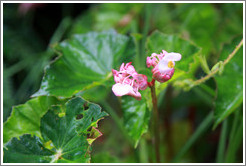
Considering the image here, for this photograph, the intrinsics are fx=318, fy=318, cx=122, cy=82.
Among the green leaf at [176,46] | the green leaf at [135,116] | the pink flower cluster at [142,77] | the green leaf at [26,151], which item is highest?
the green leaf at [176,46]

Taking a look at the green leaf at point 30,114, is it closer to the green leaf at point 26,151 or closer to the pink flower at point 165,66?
the green leaf at point 26,151

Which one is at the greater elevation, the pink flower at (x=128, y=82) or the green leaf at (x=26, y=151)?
the pink flower at (x=128, y=82)

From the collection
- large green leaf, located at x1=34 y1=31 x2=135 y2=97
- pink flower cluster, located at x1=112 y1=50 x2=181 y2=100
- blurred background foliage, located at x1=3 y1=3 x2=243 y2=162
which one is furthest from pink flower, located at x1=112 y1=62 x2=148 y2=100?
blurred background foliage, located at x1=3 y1=3 x2=243 y2=162

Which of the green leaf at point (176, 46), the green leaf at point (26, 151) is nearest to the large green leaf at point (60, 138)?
the green leaf at point (26, 151)

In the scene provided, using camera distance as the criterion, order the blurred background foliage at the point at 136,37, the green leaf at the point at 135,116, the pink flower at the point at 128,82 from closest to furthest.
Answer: the pink flower at the point at 128,82 < the green leaf at the point at 135,116 < the blurred background foliage at the point at 136,37

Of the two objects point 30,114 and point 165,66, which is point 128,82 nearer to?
point 165,66

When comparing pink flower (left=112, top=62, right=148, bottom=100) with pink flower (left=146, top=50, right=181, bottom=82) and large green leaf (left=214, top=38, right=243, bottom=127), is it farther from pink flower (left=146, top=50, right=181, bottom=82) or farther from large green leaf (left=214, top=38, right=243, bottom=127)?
large green leaf (left=214, top=38, right=243, bottom=127)

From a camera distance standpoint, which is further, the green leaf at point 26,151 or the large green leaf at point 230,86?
the large green leaf at point 230,86
